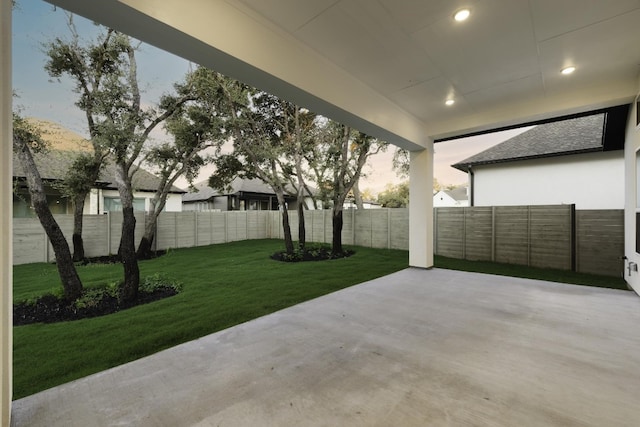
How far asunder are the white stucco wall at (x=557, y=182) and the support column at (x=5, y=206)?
1113 cm

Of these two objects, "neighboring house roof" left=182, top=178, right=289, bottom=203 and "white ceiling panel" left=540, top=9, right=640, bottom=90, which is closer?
"white ceiling panel" left=540, top=9, right=640, bottom=90

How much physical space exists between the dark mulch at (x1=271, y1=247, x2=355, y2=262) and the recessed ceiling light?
5.97 m

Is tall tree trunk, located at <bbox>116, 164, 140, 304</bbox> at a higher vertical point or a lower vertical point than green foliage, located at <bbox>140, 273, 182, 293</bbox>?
higher

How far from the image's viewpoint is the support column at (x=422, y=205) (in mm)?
5586

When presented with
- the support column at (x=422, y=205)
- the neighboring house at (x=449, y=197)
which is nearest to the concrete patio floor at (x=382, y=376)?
the support column at (x=422, y=205)

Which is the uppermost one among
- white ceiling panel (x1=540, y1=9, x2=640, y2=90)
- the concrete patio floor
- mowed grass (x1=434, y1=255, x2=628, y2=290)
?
white ceiling panel (x1=540, y1=9, x2=640, y2=90)

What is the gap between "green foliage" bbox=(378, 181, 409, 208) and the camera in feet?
64.2

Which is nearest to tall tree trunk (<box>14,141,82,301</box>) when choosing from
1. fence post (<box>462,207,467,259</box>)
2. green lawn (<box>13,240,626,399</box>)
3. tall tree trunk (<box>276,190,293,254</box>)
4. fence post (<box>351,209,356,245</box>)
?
green lawn (<box>13,240,626,399</box>)

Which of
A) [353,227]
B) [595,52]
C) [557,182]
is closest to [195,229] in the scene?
[353,227]

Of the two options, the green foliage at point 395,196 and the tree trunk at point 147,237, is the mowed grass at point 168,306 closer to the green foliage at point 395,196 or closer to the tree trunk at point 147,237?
the tree trunk at point 147,237

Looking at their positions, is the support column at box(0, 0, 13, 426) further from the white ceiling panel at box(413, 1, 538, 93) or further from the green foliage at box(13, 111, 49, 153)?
the white ceiling panel at box(413, 1, 538, 93)

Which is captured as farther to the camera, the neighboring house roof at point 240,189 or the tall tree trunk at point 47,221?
the neighboring house roof at point 240,189

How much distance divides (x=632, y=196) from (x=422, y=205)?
3064 millimetres

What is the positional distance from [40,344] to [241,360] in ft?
7.02
